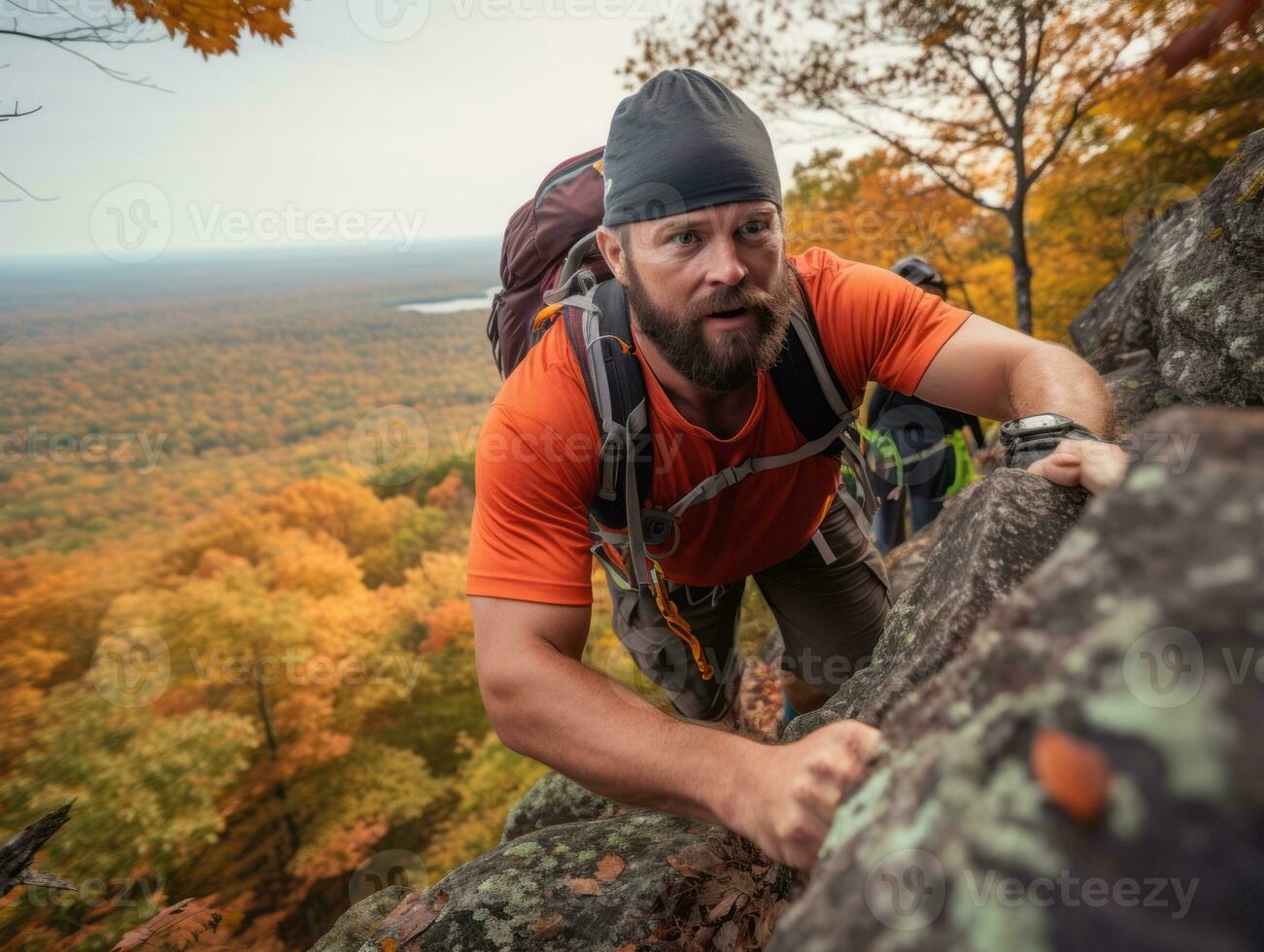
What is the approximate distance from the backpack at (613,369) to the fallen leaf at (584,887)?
1.24 metres

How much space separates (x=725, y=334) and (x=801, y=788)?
6.71ft

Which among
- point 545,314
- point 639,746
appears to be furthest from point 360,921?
point 545,314

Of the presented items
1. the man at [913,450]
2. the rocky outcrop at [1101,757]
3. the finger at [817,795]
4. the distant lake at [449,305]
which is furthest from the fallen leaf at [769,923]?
the distant lake at [449,305]

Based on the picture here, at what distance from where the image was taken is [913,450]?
684 cm

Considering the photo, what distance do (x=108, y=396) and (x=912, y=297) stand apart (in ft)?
275

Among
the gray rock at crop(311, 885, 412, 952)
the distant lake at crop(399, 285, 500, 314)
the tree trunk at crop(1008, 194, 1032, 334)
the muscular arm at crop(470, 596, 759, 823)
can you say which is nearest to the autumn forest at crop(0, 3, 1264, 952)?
the tree trunk at crop(1008, 194, 1032, 334)

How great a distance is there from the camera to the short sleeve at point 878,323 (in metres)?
3.04

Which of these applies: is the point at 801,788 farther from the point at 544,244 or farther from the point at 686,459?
the point at 544,244

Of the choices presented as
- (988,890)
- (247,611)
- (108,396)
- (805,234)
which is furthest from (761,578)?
(108,396)

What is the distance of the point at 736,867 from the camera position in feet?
8.70

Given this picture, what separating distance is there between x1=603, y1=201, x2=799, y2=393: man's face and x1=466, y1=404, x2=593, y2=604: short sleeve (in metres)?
0.69

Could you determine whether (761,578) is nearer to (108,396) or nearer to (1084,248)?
(1084,248)

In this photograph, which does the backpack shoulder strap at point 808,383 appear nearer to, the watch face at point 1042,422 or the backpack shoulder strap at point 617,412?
the backpack shoulder strap at point 617,412

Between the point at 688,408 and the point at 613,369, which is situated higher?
the point at 613,369
